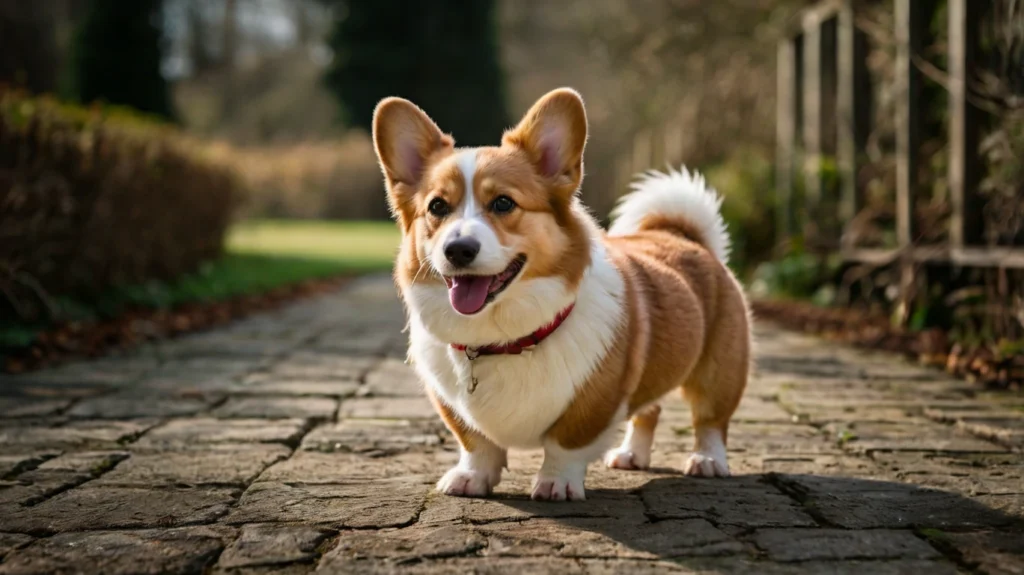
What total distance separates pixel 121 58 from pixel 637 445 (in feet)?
65.6

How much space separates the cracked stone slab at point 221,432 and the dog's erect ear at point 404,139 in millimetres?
1252

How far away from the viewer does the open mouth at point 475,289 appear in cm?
292

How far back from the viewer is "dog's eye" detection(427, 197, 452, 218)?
10.1 feet

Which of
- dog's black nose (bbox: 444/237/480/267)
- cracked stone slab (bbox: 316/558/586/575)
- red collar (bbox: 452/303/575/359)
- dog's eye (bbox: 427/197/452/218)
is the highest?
dog's eye (bbox: 427/197/452/218)

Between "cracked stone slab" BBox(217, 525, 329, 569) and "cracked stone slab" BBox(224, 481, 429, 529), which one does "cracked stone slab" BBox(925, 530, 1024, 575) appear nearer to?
"cracked stone slab" BBox(224, 481, 429, 529)

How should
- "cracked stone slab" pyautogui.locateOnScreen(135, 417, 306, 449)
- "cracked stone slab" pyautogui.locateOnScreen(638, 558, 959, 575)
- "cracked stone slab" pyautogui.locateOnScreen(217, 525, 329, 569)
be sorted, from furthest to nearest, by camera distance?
"cracked stone slab" pyautogui.locateOnScreen(135, 417, 306, 449), "cracked stone slab" pyautogui.locateOnScreen(217, 525, 329, 569), "cracked stone slab" pyautogui.locateOnScreen(638, 558, 959, 575)

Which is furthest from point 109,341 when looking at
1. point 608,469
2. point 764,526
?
point 764,526

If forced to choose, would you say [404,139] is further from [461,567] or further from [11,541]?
[11,541]

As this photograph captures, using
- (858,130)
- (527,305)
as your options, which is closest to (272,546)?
(527,305)

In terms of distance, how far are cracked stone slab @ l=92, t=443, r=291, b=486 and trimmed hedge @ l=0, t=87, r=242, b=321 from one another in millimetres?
2735

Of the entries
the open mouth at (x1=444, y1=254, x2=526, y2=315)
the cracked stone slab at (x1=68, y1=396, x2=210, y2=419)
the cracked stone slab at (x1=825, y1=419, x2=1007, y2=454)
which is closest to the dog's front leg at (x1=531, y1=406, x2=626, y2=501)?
the open mouth at (x1=444, y1=254, x2=526, y2=315)

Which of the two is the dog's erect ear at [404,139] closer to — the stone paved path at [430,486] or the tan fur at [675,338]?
the tan fur at [675,338]

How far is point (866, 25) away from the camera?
7.76 metres

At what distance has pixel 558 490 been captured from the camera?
302 centimetres
